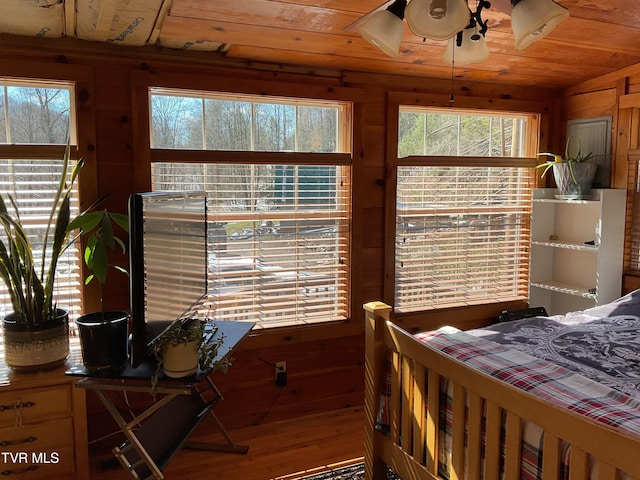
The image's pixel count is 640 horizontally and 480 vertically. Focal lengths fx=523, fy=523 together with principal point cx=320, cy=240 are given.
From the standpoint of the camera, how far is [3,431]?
2.26 meters

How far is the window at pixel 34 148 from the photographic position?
101 inches

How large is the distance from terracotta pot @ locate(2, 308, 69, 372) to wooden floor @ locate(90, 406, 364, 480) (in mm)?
689

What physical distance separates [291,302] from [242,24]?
1.60 metres

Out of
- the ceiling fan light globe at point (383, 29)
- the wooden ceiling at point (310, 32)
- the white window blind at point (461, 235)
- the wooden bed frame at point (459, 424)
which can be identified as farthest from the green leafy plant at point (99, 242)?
the white window blind at point (461, 235)

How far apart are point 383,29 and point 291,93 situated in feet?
4.10

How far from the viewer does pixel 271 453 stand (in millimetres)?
2842

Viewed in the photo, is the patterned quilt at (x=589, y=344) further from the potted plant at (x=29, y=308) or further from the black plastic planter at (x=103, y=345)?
the potted plant at (x=29, y=308)

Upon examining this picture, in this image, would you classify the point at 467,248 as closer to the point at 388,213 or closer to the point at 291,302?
the point at 388,213

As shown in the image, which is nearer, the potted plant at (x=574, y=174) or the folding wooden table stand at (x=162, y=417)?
the folding wooden table stand at (x=162, y=417)

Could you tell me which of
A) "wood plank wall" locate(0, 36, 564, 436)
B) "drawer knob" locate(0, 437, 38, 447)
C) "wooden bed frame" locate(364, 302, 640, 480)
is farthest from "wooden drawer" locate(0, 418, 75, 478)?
"wooden bed frame" locate(364, 302, 640, 480)

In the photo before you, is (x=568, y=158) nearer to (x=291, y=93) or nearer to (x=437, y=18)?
(x=291, y=93)

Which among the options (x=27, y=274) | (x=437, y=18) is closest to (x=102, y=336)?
(x=27, y=274)

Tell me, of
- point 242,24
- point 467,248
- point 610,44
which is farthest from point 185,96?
point 610,44

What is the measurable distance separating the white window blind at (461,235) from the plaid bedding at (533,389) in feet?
4.06
